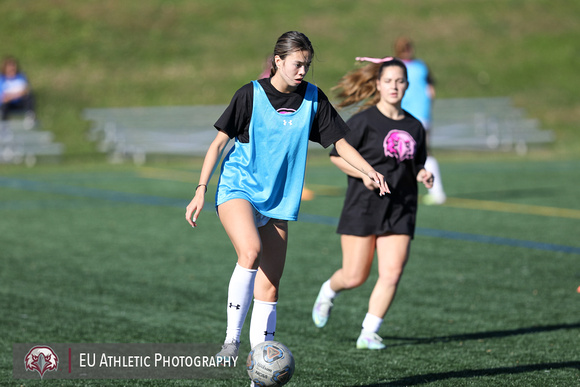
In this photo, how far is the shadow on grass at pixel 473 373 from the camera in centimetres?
449

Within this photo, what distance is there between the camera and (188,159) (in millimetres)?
22531

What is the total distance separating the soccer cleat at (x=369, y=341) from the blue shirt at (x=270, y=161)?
137cm

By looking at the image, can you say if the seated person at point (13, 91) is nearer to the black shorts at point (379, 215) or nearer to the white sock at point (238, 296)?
the black shorts at point (379, 215)

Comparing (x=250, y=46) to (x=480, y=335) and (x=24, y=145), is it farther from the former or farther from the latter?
(x=480, y=335)

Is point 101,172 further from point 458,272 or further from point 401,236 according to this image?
point 401,236

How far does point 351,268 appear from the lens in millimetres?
Answer: 5582

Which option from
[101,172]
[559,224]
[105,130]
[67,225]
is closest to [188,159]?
[105,130]

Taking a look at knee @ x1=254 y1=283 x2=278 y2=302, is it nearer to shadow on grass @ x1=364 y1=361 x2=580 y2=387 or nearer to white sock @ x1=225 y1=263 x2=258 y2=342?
white sock @ x1=225 y1=263 x2=258 y2=342

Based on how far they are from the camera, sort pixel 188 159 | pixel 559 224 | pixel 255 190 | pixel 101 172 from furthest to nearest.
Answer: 1. pixel 188 159
2. pixel 101 172
3. pixel 559 224
4. pixel 255 190

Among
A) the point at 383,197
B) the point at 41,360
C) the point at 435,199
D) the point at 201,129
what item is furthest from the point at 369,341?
the point at 201,129

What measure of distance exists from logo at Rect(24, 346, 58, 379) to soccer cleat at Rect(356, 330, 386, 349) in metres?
1.89

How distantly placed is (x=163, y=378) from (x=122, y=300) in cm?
226

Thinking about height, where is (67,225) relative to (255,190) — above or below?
below

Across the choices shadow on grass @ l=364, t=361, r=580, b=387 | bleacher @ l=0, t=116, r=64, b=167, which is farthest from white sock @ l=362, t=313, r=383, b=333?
bleacher @ l=0, t=116, r=64, b=167
